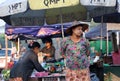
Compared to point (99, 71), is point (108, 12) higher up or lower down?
higher up

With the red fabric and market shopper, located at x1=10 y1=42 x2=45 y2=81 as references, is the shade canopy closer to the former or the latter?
the red fabric

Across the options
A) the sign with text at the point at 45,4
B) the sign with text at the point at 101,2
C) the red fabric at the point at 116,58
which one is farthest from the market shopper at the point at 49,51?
the sign with text at the point at 101,2

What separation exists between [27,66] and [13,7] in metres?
1.40

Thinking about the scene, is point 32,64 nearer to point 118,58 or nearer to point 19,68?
point 19,68

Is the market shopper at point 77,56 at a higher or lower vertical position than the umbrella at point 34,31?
higher

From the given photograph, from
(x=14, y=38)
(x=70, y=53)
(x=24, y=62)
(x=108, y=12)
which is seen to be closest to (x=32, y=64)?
(x=24, y=62)

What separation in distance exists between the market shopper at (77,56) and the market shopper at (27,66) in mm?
1477

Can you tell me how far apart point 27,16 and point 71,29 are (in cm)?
454

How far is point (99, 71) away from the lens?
1002 centimetres

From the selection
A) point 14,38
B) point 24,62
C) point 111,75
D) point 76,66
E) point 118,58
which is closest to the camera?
point 76,66

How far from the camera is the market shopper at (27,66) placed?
359 inches

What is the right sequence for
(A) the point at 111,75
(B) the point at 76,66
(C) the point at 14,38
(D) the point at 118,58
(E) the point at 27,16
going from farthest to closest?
(C) the point at 14,38 → (E) the point at 27,16 → (D) the point at 118,58 → (A) the point at 111,75 → (B) the point at 76,66

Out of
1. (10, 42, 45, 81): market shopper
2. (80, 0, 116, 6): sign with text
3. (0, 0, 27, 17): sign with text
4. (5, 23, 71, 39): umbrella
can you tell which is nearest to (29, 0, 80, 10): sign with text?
(0, 0, 27, 17): sign with text

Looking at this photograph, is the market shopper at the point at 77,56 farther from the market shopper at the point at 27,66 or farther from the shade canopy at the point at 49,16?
the shade canopy at the point at 49,16
